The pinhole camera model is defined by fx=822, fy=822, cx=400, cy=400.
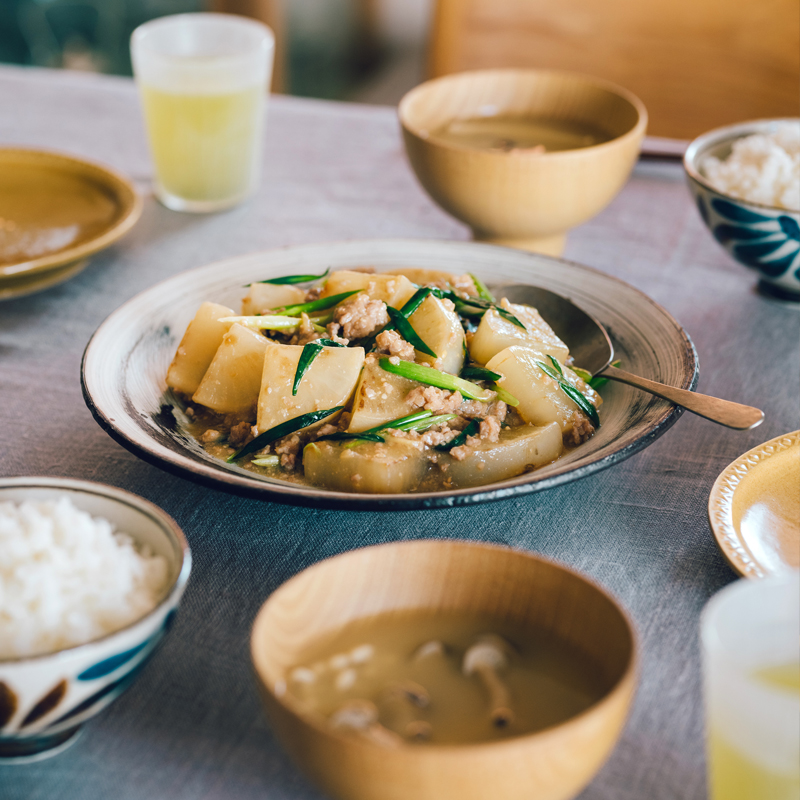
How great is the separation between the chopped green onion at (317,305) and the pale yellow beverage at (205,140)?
899 millimetres

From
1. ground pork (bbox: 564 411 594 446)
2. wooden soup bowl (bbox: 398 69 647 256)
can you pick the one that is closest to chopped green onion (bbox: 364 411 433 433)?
ground pork (bbox: 564 411 594 446)

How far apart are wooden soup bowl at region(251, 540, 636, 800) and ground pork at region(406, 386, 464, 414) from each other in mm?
363

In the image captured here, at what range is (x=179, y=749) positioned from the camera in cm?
85

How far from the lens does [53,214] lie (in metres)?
1.97

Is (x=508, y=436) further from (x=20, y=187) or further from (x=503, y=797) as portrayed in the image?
(x=20, y=187)

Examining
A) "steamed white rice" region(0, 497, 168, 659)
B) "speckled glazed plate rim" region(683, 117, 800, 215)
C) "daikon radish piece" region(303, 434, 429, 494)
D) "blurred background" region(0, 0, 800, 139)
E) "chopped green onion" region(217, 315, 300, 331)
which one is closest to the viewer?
"steamed white rice" region(0, 497, 168, 659)

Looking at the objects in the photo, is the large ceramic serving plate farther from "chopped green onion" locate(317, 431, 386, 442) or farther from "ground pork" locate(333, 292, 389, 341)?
"ground pork" locate(333, 292, 389, 341)

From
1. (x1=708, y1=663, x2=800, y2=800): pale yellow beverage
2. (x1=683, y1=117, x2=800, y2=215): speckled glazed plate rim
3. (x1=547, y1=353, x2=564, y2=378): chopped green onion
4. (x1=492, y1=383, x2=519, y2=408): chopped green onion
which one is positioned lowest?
(x1=492, y1=383, x2=519, y2=408): chopped green onion

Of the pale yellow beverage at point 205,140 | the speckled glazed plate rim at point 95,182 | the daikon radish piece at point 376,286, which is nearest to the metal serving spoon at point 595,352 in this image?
Result: the daikon radish piece at point 376,286

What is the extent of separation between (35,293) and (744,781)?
5.38ft

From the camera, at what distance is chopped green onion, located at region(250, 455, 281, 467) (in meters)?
1.16

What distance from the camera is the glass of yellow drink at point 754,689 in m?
0.66

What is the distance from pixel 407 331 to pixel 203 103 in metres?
1.09

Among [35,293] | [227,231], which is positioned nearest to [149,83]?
[227,231]
